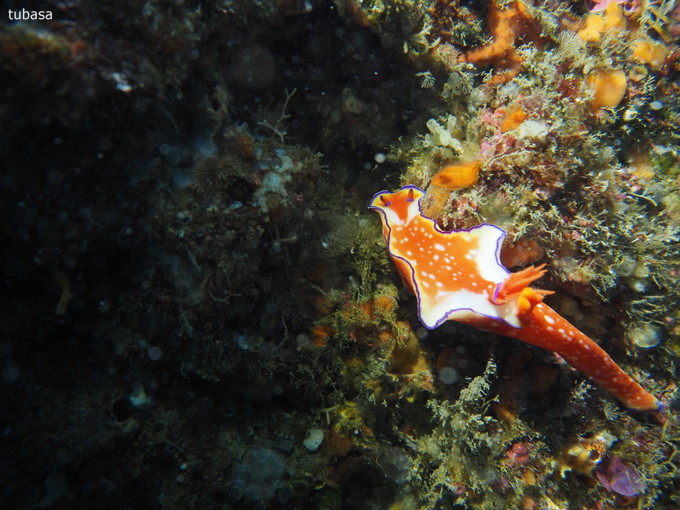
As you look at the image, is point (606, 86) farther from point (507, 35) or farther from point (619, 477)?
point (619, 477)

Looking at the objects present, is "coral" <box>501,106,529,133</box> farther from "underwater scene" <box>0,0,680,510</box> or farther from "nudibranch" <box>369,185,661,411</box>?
"nudibranch" <box>369,185,661,411</box>

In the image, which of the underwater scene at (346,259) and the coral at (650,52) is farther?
the coral at (650,52)

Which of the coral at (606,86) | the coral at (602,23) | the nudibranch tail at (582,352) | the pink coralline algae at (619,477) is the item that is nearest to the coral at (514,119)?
the coral at (606,86)

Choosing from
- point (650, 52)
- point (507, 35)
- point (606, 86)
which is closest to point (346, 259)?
point (507, 35)

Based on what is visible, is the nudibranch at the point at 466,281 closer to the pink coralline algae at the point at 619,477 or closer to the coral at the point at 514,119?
the coral at the point at 514,119

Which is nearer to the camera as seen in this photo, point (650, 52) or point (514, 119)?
point (514, 119)

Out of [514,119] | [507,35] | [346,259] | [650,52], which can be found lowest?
[346,259]

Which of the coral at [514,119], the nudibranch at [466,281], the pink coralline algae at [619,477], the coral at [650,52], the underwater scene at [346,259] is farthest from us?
the pink coralline algae at [619,477]

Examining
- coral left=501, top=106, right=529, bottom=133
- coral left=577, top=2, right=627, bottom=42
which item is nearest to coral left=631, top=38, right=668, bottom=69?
coral left=577, top=2, right=627, bottom=42
